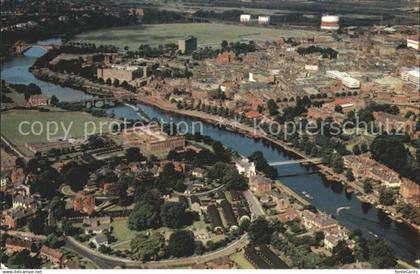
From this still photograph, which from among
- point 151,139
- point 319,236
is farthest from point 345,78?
point 319,236

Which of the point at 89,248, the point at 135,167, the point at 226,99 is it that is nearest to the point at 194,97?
the point at 226,99

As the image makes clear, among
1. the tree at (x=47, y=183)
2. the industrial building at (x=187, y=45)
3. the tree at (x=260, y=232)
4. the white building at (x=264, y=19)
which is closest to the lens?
the tree at (x=260, y=232)

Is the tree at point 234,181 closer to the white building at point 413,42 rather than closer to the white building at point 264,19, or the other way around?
the white building at point 413,42

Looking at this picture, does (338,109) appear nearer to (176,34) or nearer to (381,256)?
(381,256)

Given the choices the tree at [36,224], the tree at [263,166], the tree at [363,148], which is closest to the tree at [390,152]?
the tree at [363,148]

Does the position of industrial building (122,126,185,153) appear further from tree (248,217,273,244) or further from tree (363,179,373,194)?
tree (248,217,273,244)

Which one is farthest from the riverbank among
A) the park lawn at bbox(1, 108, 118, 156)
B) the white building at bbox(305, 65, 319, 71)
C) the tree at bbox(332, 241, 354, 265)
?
the white building at bbox(305, 65, 319, 71)
